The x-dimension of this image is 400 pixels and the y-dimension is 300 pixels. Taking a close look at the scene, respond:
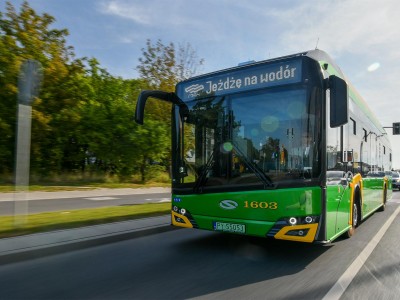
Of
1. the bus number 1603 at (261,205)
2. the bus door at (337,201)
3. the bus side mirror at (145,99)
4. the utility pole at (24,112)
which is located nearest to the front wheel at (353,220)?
the bus door at (337,201)

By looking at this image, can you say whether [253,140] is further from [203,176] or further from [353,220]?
[353,220]

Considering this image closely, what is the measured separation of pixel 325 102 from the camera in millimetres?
5887

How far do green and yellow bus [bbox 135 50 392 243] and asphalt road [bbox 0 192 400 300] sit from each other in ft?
1.63

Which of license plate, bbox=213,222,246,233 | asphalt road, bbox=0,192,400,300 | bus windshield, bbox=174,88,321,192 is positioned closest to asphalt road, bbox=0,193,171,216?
asphalt road, bbox=0,192,400,300

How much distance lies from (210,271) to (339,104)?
10.2 ft

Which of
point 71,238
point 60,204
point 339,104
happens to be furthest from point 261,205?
point 60,204

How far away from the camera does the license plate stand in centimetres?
623

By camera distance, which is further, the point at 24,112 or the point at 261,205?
the point at 24,112

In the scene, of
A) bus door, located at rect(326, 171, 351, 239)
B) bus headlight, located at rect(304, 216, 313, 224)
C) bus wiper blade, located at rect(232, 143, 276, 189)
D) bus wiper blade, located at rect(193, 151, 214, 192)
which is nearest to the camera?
bus headlight, located at rect(304, 216, 313, 224)

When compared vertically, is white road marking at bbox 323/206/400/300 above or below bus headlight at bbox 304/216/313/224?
below

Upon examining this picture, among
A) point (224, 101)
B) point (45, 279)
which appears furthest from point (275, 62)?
point (45, 279)

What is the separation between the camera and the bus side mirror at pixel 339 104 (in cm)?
577

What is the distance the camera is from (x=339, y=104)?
5.83 metres

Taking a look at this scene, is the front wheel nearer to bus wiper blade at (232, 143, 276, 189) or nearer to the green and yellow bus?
the green and yellow bus
